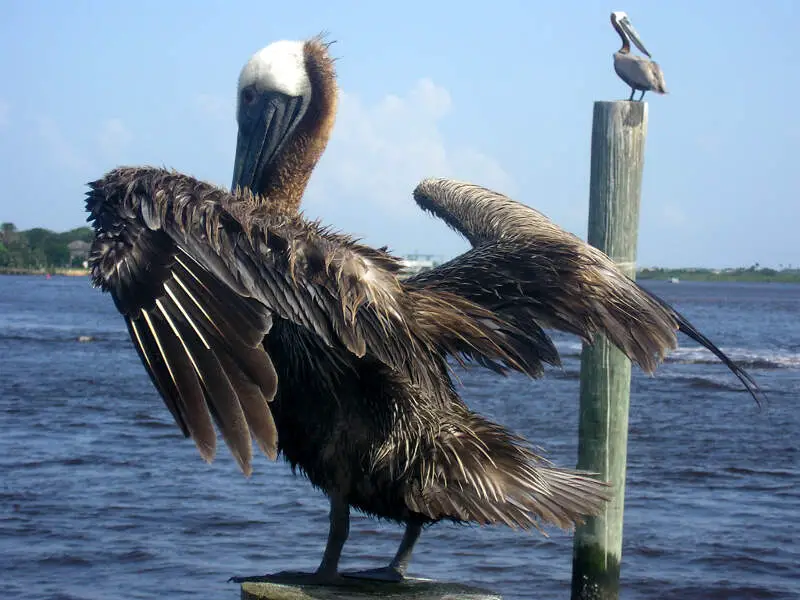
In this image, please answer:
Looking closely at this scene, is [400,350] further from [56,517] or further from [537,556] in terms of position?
[56,517]

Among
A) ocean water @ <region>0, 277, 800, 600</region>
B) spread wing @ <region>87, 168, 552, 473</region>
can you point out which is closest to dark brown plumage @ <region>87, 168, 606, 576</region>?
spread wing @ <region>87, 168, 552, 473</region>

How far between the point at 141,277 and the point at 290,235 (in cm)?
40

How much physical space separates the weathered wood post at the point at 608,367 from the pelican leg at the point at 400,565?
50.1 inches

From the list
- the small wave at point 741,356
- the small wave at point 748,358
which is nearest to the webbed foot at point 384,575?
the small wave at point 741,356

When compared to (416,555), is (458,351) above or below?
above

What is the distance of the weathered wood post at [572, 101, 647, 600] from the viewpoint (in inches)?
179

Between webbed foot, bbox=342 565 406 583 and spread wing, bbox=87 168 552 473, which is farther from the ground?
spread wing, bbox=87 168 552 473

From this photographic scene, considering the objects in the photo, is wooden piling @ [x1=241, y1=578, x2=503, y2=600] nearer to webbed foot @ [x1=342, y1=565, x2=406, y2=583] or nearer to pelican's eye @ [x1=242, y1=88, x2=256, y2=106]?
webbed foot @ [x1=342, y1=565, x2=406, y2=583]

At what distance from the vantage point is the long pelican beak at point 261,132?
13.1ft

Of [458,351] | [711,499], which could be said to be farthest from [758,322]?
[458,351]

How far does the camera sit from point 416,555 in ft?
24.8

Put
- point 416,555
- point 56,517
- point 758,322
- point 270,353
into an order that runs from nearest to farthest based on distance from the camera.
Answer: point 270,353, point 416,555, point 56,517, point 758,322

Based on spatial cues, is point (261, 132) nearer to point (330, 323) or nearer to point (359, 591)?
point (330, 323)

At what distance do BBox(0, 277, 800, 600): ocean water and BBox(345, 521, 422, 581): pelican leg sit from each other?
306 centimetres
